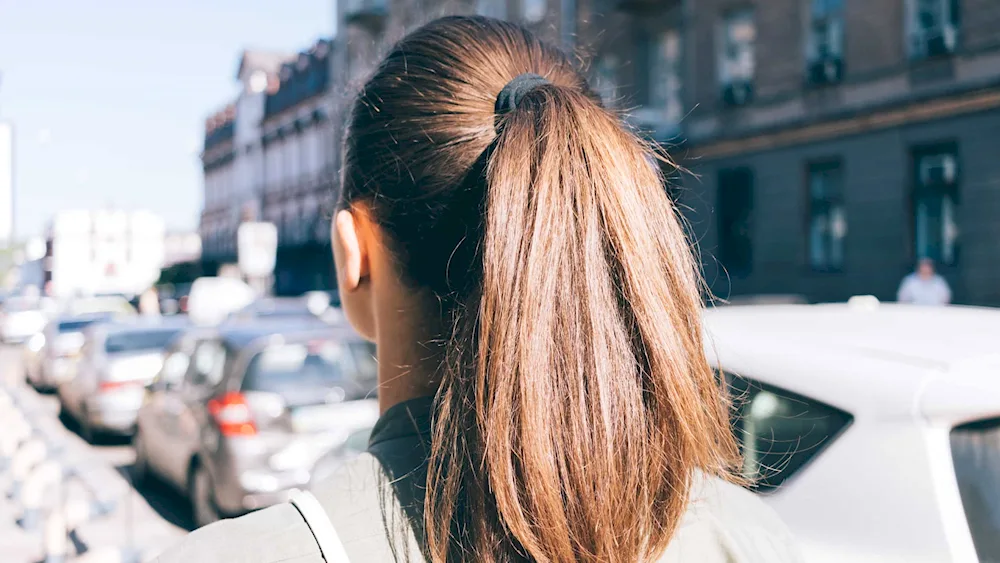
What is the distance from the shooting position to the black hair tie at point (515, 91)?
1278 millimetres

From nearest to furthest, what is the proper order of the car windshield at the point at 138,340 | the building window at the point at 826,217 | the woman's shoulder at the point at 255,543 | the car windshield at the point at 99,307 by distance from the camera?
the woman's shoulder at the point at 255,543 < the car windshield at the point at 138,340 < the building window at the point at 826,217 < the car windshield at the point at 99,307

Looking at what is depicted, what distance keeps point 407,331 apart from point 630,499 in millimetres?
405

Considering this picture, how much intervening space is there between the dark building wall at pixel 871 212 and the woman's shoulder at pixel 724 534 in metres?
12.3

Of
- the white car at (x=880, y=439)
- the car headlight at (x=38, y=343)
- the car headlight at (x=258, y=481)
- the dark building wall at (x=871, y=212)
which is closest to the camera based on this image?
the white car at (x=880, y=439)

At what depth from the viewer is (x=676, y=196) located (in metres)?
1.49

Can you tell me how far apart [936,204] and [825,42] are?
434 centimetres

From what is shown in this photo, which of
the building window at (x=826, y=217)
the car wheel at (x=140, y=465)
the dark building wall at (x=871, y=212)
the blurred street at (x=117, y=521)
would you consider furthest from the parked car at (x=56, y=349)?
the building window at (x=826, y=217)

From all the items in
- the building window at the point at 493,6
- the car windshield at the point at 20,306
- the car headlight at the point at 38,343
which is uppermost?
the building window at the point at 493,6

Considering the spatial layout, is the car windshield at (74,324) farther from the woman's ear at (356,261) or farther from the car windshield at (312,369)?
the woman's ear at (356,261)

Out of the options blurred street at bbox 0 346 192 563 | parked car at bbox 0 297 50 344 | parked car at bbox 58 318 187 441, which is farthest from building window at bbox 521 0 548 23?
parked car at bbox 0 297 50 344

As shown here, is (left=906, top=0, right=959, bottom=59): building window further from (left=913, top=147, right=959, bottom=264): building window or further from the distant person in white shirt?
the distant person in white shirt

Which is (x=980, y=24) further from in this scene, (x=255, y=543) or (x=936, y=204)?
(x=255, y=543)

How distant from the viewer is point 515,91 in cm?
129

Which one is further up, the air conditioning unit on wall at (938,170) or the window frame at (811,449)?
the air conditioning unit on wall at (938,170)
